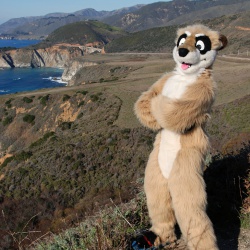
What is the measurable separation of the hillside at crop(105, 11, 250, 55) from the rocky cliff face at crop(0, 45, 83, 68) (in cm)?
2341

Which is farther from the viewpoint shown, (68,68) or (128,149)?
(68,68)

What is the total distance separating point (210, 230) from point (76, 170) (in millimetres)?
16734

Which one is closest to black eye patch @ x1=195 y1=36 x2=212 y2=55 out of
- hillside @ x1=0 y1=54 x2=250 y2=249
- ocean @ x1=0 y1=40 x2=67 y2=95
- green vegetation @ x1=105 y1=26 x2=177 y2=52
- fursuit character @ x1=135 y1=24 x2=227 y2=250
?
fursuit character @ x1=135 y1=24 x2=227 y2=250

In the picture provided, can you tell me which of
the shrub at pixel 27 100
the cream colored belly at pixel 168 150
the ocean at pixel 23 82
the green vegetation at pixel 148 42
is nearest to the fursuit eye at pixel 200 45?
the cream colored belly at pixel 168 150

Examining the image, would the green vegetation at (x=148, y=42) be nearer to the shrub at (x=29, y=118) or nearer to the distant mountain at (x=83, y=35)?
the distant mountain at (x=83, y=35)

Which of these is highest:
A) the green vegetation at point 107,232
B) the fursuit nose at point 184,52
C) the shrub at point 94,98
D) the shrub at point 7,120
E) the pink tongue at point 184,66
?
the fursuit nose at point 184,52

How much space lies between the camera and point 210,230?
10.5 ft

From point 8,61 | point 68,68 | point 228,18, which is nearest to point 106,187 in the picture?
point 68,68

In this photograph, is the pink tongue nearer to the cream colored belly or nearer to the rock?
the cream colored belly

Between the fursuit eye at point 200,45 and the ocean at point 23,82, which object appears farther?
the ocean at point 23,82

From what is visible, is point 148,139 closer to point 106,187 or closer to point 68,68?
point 106,187

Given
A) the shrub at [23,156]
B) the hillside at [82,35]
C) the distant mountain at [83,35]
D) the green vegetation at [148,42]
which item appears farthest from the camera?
the hillside at [82,35]

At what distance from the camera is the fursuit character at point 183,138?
10.4 ft

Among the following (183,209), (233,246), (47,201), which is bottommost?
(47,201)
